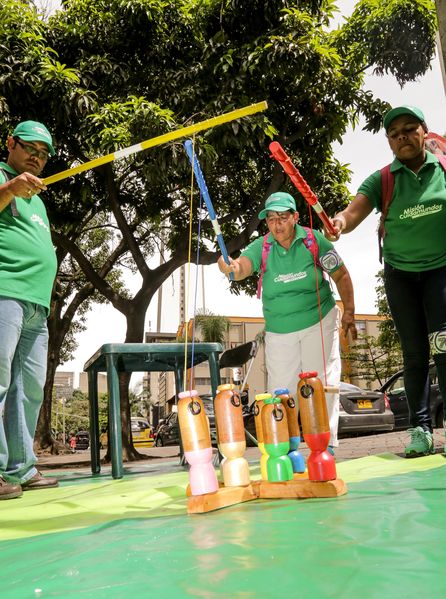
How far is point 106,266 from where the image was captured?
38.2 ft

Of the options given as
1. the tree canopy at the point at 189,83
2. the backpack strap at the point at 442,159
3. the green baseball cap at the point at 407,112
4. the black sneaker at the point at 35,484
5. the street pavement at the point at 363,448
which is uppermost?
the tree canopy at the point at 189,83

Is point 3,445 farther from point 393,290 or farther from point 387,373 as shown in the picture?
point 387,373

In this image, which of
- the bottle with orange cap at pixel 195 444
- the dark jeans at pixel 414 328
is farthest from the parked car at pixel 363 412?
the bottle with orange cap at pixel 195 444

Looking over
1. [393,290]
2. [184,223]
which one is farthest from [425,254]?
[184,223]

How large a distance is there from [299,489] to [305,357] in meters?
1.04

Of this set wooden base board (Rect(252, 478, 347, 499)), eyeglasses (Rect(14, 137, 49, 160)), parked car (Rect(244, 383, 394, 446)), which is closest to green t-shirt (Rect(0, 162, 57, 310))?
eyeglasses (Rect(14, 137, 49, 160))

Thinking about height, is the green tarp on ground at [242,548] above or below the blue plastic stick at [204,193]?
below

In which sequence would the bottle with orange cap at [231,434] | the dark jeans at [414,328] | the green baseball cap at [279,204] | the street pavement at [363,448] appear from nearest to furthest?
the bottle with orange cap at [231,434] < the green baseball cap at [279,204] < the dark jeans at [414,328] < the street pavement at [363,448]

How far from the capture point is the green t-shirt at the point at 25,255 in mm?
2842

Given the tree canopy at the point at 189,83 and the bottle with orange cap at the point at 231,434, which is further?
the tree canopy at the point at 189,83

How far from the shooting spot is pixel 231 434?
211 cm

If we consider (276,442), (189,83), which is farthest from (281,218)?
(189,83)

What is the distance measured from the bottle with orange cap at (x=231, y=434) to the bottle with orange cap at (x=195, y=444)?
13cm

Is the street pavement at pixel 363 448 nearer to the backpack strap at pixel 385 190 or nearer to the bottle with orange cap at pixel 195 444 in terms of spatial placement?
the backpack strap at pixel 385 190
